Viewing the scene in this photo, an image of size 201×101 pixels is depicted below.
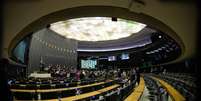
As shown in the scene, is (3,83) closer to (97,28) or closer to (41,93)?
(41,93)

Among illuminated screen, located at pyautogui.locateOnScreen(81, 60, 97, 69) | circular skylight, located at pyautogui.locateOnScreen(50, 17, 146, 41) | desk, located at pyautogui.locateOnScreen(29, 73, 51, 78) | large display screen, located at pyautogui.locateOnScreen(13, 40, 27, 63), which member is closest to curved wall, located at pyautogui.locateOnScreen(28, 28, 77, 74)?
desk, located at pyautogui.locateOnScreen(29, 73, 51, 78)

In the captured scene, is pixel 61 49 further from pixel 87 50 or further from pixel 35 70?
pixel 87 50

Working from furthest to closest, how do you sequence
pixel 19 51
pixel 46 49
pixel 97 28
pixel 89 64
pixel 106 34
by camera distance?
pixel 89 64
pixel 106 34
pixel 46 49
pixel 97 28
pixel 19 51

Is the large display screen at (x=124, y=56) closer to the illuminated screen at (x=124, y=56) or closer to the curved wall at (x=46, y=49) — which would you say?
the illuminated screen at (x=124, y=56)

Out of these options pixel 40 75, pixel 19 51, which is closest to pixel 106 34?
pixel 40 75

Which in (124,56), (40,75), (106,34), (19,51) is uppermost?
(106,34)

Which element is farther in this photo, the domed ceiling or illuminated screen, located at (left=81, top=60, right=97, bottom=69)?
illuminated screen, located at (left=81, top=60, right=97, bottom=69)

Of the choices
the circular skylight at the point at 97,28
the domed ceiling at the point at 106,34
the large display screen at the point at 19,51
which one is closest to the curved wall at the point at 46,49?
the domed ceiling at the point at 106,34

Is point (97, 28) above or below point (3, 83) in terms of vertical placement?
above

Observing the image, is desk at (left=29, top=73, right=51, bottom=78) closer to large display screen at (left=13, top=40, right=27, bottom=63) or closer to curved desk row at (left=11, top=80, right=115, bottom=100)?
large display screen at (left=13, top=40, right=27, bottom=63)

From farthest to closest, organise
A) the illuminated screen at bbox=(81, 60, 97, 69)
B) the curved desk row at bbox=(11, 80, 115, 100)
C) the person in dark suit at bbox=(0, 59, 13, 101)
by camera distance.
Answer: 1. the illuminated screen at bbox=(81, 60, 97, 69)
2. the curved desk row at bbox=(11, 80, 115, 100)
3. the person in dark suit at bbox=(0, 59, 13, 101)

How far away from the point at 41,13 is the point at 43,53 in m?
9.80

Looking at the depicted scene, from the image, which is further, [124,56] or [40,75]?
[124,56]

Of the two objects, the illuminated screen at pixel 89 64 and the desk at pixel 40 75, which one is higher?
the illuminated screen at pixel 89 64
